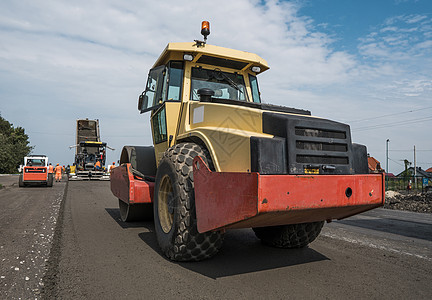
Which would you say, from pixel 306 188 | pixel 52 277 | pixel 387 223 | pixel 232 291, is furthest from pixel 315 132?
pixel 387 223

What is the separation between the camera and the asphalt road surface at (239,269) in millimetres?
3072

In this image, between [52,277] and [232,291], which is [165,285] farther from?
[52,277]

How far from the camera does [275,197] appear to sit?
2.87m

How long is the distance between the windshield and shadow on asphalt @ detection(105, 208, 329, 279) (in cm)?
218

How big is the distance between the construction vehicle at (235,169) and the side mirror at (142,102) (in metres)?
0.59

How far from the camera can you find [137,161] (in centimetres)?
612

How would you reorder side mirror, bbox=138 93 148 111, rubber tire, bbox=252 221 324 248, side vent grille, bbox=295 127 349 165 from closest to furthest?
side vent grille, bbox=295 127 349 165 < rubber tire, bbox=252 221 324 248 < side mirror, bbox=138 93 148 111

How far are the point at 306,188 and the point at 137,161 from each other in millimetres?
3810

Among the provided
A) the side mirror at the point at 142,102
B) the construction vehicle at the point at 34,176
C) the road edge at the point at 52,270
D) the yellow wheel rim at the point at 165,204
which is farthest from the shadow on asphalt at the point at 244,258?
the construction vehicle at the point at 34,176

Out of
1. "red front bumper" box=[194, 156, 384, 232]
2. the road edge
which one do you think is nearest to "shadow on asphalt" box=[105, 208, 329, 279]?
"red front bumper" box=[194, 156, 384, 232]

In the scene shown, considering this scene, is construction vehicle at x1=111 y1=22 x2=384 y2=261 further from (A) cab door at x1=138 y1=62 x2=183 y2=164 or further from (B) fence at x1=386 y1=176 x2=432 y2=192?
(B) fence at x1=386 y1=176 x2=432 y2=192

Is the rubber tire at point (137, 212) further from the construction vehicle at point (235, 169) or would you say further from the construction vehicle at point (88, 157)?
the construction vehicle at point (88, 157)

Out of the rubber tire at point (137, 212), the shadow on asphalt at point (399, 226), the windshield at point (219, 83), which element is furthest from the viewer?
the shadow on asphalt at point (399, 226)

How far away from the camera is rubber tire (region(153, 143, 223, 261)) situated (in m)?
3.63
